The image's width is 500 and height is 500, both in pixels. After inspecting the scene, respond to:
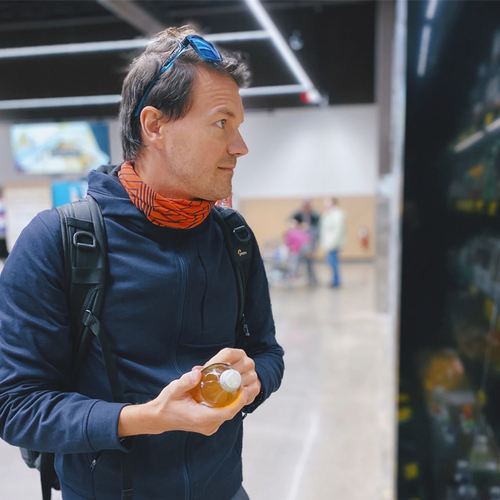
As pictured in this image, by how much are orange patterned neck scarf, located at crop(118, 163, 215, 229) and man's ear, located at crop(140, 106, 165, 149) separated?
8 cm

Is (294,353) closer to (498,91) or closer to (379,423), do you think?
(379,423)

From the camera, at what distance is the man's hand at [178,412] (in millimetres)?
736

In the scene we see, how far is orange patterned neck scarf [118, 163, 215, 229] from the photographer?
882 mm

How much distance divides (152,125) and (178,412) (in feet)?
1.66

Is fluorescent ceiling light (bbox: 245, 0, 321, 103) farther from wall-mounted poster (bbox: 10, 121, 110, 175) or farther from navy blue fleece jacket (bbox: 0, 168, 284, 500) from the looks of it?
navy blue fleece jacket (bbox: 0, 168, 284, 500)

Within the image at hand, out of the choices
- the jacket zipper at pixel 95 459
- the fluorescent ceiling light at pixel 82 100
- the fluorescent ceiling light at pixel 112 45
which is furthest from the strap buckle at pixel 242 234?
the fluorescent ceiling light at pixel 82 100

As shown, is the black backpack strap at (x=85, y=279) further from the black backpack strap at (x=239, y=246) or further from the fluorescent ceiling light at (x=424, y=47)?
the fluorescent ceiling light at (x=424, y=47)

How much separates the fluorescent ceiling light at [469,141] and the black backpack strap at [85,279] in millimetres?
1977

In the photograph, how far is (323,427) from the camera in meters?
3.45

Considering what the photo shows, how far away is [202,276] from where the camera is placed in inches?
37.1

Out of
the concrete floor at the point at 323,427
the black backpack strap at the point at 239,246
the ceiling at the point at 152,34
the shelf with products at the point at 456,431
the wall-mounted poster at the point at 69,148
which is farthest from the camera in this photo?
the ceiling at the point at 152,34

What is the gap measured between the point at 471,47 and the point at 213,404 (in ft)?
7.03

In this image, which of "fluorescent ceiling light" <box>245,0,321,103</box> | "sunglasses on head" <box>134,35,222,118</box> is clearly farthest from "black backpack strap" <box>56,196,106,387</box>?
"fluorescent ceiling light" <box>245,0,321,103</box>

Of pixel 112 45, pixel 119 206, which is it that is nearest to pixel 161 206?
pixel 119 206
